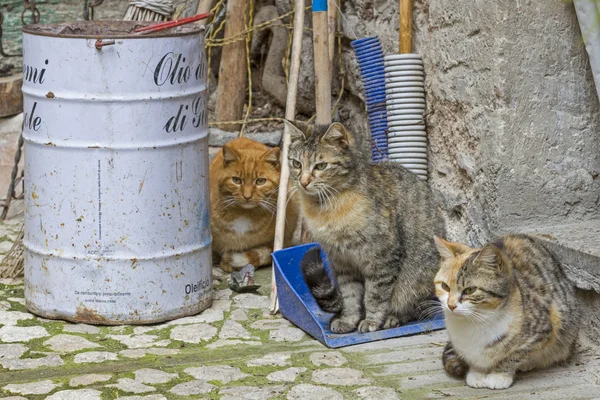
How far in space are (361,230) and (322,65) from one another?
1.08m

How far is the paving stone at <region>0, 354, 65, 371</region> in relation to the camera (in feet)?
11.2

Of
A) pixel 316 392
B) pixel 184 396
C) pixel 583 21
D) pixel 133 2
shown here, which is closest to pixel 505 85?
pixel 583 21

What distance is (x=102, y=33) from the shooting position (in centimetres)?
405

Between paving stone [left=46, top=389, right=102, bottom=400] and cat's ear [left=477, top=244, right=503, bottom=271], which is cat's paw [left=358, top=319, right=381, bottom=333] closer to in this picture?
cat's ear [left=477, top=244, right=503, bottom=271]

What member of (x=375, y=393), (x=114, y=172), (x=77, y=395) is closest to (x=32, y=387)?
(x=77, y=395)

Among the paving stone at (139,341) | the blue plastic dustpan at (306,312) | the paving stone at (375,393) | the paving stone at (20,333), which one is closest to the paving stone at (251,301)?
the blue plastic dustpan at (306,312)

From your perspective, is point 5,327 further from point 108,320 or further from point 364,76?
point 364,76

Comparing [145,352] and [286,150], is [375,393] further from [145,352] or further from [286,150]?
[286,150]

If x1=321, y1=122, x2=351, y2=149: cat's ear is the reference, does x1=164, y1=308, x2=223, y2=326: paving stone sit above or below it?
below

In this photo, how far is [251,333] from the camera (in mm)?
3812

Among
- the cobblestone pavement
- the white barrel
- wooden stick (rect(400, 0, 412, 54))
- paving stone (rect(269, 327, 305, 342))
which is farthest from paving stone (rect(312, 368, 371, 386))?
wooden stick (rect(400, 0, 412, 54))

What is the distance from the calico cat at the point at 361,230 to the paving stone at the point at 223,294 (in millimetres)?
547

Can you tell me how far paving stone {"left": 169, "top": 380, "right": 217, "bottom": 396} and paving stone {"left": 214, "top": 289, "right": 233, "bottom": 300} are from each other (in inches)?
38.1

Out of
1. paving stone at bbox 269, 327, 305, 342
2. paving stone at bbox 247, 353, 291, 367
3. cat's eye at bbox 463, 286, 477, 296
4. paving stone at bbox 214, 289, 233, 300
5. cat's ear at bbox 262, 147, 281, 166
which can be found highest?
cat's ear at bbox 262, 147, 281, 166
